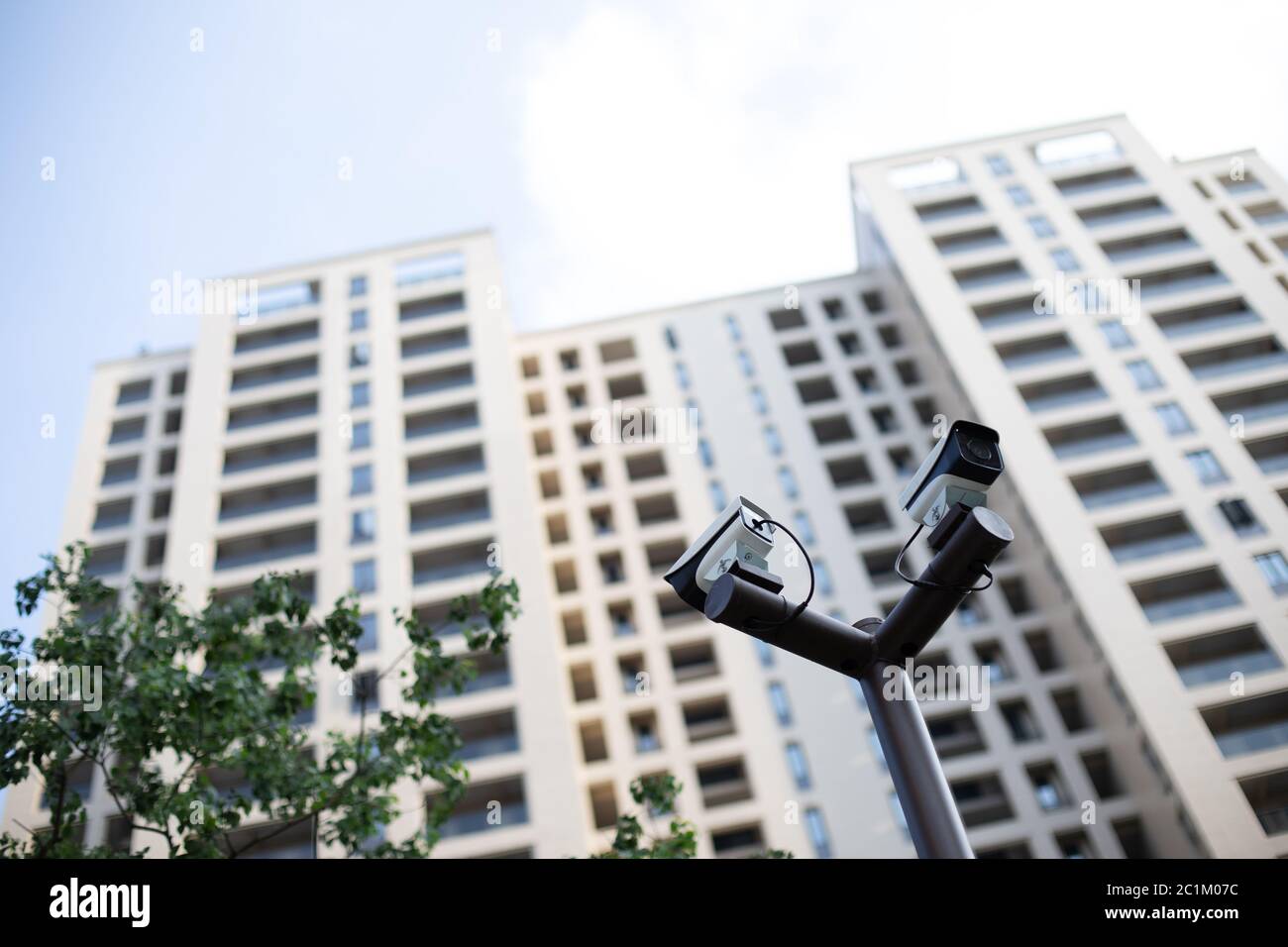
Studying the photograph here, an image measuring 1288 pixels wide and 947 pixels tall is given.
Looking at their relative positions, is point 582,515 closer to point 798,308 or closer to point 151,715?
point 798,308

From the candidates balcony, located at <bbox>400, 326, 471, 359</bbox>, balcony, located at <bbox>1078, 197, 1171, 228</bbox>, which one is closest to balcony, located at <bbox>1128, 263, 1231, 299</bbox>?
balcony, located at <bbox>1078, 197, 1171, 228</bbox>

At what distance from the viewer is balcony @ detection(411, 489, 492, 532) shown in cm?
4100

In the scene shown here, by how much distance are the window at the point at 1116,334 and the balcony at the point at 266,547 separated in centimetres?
3387

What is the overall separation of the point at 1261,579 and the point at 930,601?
36.2 m

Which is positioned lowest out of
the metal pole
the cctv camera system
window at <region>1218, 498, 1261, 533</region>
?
the metal pole

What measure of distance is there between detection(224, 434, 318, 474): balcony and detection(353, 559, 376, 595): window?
730cm

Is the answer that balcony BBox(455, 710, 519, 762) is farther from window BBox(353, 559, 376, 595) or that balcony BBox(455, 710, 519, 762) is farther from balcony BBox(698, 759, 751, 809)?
balcony BBox(698, 759, 751, 809)

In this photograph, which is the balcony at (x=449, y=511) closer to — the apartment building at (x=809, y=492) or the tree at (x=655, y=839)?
the apartment building at (x=809, y=492)

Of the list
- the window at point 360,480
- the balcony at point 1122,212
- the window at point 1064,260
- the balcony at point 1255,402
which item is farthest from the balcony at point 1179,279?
the window at point 360,480

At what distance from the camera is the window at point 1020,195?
158ft

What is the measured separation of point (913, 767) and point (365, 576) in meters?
36.7

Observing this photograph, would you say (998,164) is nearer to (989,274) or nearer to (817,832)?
(989,274)

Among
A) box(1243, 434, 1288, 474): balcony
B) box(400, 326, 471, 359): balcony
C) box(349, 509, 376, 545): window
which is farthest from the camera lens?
box(400, 326, 471, 359): balcony

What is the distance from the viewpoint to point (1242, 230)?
1873 inches
